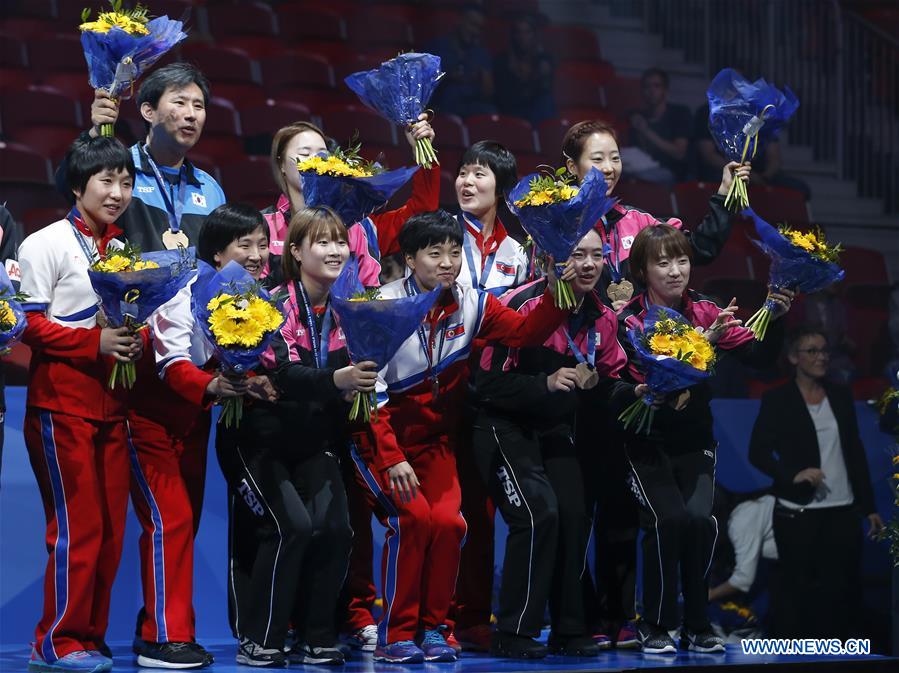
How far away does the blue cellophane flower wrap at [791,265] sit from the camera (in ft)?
13.4

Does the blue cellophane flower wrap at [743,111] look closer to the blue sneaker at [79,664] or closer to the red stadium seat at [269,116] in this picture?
the blue sneaker at [79,664]

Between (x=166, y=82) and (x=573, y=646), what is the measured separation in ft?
7.23

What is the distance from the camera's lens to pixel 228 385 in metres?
3.52

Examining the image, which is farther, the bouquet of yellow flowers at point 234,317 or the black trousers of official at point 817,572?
the black trousers of official at point 817,572

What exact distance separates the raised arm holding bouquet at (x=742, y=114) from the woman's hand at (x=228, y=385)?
1813 millimetres

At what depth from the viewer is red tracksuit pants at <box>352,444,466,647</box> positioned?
382 centimetres

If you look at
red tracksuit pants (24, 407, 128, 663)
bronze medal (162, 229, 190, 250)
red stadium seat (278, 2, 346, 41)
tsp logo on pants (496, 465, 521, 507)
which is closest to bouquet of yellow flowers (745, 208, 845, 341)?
tsp logo on pants (496, 465, 521, 507)

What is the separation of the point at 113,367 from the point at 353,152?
105 centimetres

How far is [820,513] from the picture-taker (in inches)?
216

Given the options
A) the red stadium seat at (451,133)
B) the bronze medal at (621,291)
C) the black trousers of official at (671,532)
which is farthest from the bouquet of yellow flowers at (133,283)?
the red stadium seat at (451,133)

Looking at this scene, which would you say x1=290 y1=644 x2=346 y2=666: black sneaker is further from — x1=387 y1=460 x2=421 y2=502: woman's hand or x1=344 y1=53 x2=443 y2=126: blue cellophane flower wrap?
x1=344 y1=53 x2=443 y2=126: blue cellophane flower wrap

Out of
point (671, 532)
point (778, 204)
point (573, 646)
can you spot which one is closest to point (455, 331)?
point (671, 532)

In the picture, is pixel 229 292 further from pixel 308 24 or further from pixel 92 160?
pixel 308 24

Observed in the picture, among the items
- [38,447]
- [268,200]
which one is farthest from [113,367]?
[268,200]
